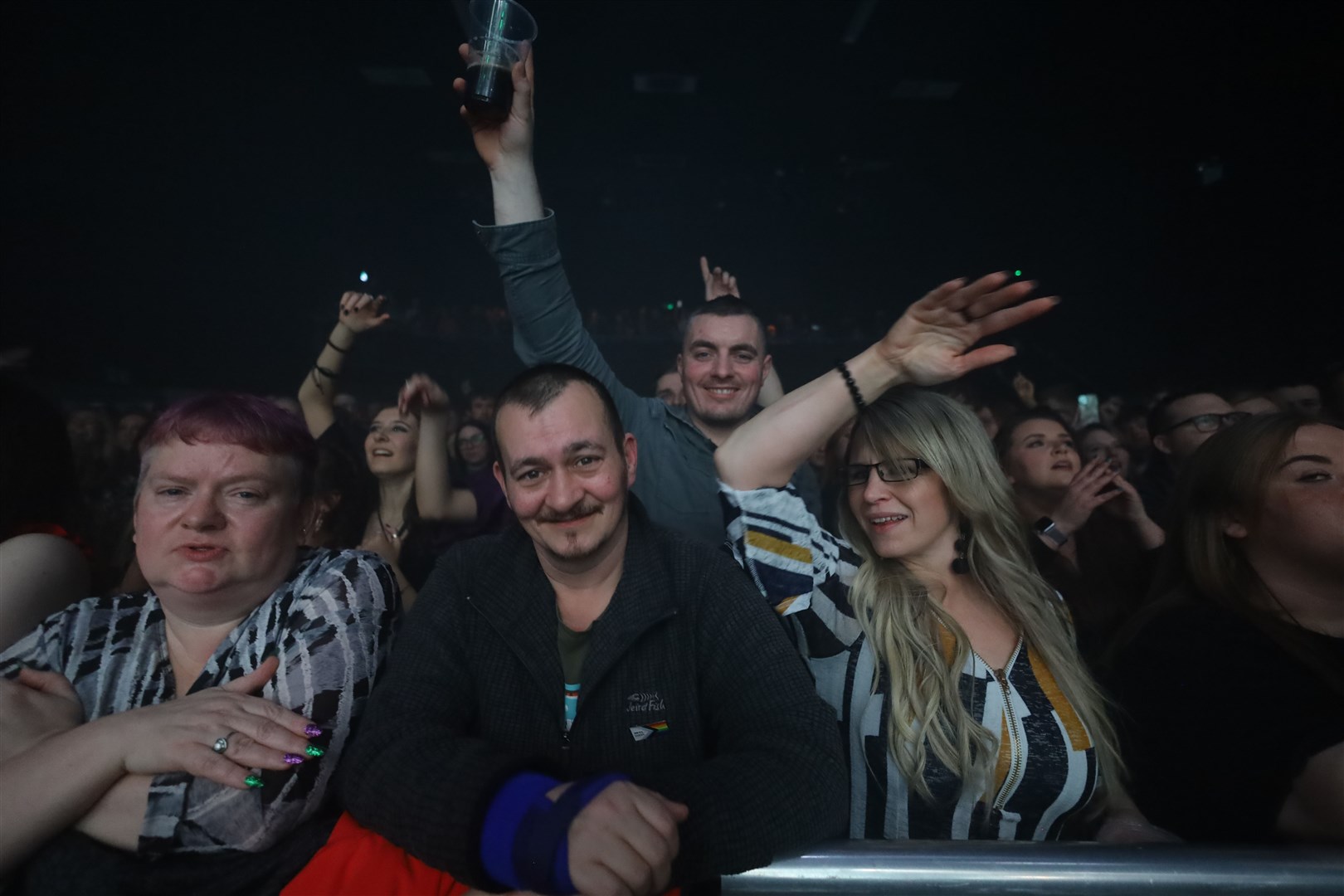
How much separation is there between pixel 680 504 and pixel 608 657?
2.55 ft

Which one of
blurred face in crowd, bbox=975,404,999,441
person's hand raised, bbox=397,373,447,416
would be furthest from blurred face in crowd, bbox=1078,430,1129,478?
person's hand raised, bbox=397,373,447,416

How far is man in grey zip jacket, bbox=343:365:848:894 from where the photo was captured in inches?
32.4

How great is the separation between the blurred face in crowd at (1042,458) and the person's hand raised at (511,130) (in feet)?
6.60

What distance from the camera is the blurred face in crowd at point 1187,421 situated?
252cm

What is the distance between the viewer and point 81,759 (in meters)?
0.94

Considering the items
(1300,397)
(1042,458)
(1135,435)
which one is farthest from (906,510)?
(1135,435)

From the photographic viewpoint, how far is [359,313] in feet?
8.24

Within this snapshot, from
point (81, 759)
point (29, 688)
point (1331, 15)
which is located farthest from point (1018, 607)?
point (1331, 15)

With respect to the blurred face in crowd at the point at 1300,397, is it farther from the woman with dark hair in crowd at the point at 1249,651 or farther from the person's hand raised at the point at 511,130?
the person's hand raised at the point at 511,130

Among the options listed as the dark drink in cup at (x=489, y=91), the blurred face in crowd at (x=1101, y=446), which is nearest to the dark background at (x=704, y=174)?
the blurred face in crowd at (x=1101, y=446)

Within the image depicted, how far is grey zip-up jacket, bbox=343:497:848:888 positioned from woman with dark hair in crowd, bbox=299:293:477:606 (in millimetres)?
1145

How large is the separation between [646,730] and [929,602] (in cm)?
70

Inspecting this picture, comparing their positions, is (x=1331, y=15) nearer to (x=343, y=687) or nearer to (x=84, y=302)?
(x=343, y=687)

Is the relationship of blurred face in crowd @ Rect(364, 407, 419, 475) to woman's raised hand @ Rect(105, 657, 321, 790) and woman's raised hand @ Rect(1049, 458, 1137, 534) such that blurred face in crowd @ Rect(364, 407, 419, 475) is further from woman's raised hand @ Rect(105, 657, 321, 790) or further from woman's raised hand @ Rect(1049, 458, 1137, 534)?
woman's raised hand @ Rect(1049, 458, 1137, 534)
